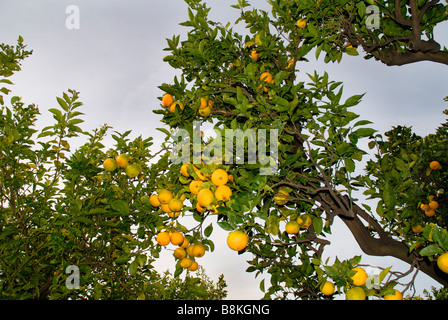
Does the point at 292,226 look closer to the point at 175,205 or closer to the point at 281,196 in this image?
the point at 281,196

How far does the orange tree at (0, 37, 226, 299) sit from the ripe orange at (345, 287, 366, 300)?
4.67 feet

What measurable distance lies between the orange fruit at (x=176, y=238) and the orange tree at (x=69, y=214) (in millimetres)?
213

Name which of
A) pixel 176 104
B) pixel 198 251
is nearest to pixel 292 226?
pixel 198 251

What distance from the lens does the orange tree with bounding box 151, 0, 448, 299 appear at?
181 centimetres

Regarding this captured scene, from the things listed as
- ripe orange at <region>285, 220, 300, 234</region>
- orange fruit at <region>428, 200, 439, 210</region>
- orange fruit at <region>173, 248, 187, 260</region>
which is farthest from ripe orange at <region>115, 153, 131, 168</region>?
orange fruit at <region>428, 200, 439, 210</region>

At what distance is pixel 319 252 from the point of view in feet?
8.78

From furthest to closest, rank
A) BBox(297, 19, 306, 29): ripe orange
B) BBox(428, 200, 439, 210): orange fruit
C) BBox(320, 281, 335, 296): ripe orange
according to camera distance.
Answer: BBox(428, 200, 439, 210): orange fruit < BBox(297, 19, 306, 29): ripe orange < BBox(320, 281, 335, 296): ripe orange

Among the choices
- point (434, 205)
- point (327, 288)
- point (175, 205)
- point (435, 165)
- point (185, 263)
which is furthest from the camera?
point (435, 165)

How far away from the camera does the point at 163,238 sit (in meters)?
2.36

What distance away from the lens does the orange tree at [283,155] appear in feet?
5.94

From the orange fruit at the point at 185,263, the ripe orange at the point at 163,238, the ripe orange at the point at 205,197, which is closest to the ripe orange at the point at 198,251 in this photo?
the orange fruit at the point at 185,263

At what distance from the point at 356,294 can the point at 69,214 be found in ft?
8.05

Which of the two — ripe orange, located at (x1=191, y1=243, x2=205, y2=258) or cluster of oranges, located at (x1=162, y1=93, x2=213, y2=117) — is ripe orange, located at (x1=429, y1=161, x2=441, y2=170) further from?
ripe orange, located at (x1=191, y1=243, x2=205, y2=258)

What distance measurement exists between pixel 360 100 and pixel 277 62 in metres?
1.20
